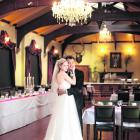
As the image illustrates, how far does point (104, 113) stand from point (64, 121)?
897 millimetres

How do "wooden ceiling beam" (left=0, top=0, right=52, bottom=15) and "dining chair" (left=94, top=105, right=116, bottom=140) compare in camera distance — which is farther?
"wooden ceiling beam" (left=0, top=0, right=52, bottom=15)

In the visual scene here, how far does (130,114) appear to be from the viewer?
6.73m

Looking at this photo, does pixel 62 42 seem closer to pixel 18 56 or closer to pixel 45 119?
pixel 18 56

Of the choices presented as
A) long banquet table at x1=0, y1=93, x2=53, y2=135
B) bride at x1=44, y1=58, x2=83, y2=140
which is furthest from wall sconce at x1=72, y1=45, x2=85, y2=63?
bride at x1=44, y1=58, x2=83, y2=140

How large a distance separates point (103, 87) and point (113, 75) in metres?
1.25

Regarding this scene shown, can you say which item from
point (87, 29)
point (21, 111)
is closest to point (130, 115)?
point (21, 111)

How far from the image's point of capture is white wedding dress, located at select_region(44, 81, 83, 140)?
6.23 meters

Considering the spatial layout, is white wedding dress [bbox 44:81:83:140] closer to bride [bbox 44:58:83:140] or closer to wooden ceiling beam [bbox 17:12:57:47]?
bride [bbox 44:58:83:140]

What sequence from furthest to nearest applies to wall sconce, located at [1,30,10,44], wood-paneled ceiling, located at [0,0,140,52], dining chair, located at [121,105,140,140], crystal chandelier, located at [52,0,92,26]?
wall sconce, located at [1,30,10,44] → wood-paneled ceiling, located at [0,0,140,52] → crystal chandelier, located at [52,0,92,26] → dining chair, located at [121,105,140,140]

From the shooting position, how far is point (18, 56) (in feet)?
43.3

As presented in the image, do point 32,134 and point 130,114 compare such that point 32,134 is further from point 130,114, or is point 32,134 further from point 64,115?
point 130,114

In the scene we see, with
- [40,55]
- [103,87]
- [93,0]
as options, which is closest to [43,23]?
[40,55]

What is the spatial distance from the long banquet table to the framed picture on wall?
976 cm

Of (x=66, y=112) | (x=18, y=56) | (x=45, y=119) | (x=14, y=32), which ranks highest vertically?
(x=14, y=32)
